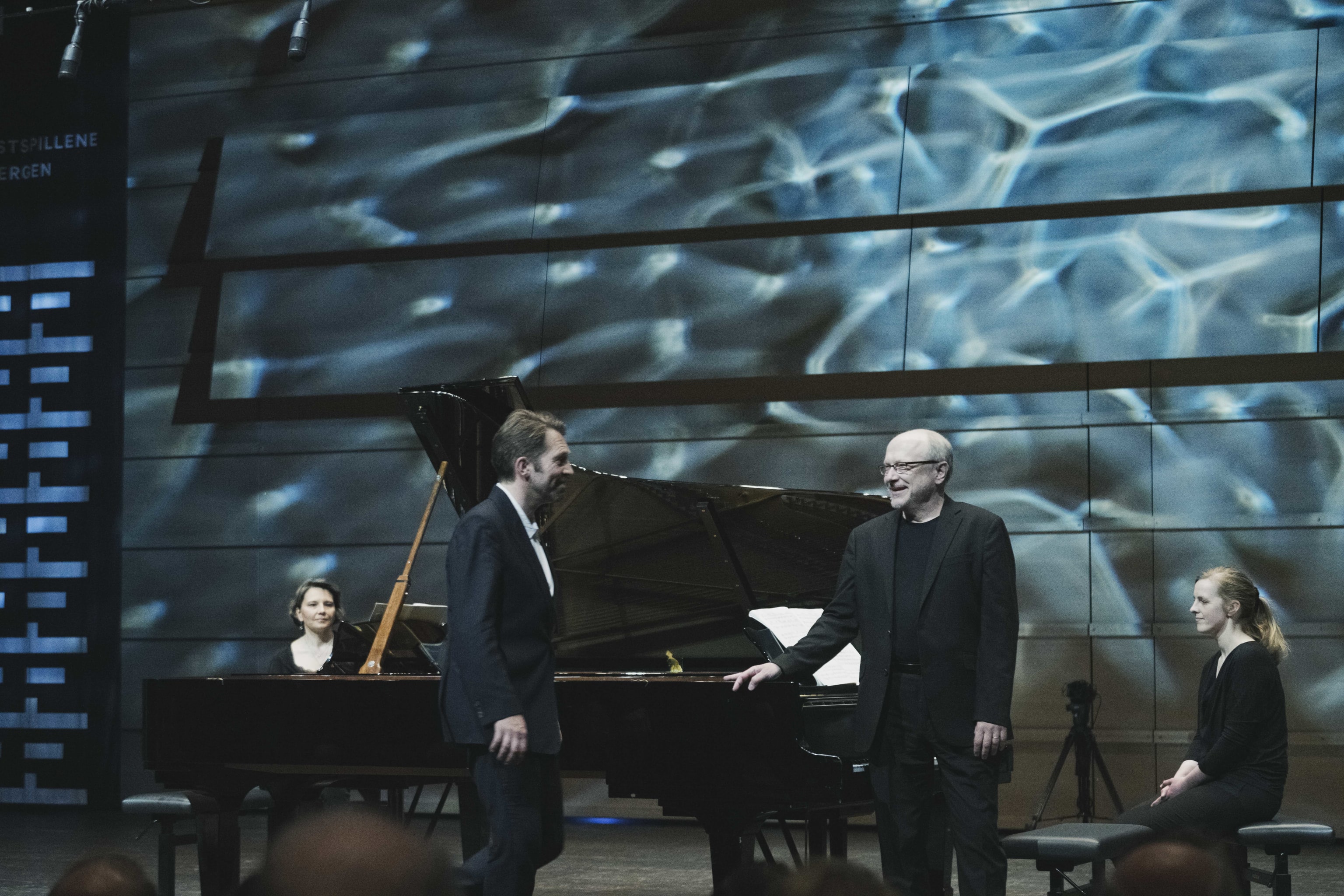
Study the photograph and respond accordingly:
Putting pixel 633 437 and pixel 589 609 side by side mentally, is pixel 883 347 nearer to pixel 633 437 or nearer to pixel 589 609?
pixel 633 437

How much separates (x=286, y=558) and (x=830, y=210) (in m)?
3.37

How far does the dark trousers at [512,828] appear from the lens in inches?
123

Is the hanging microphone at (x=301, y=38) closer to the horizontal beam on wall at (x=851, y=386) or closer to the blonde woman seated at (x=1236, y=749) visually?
the horizontal beam on wall at (x=851, y=386)

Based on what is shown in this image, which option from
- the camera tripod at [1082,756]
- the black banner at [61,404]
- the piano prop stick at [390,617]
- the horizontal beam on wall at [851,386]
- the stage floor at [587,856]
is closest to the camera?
the piano prop stick at [390,617]

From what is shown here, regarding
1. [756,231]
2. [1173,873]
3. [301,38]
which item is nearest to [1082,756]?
[756,231]

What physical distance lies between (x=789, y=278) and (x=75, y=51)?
11.7ft

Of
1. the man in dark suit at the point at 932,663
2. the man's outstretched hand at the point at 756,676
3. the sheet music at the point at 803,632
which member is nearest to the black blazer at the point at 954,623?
the man in dark suit at the point at 932,663

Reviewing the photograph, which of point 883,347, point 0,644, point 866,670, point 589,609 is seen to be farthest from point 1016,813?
point 0,644

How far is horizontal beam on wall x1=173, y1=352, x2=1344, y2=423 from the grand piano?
1657 millimetres

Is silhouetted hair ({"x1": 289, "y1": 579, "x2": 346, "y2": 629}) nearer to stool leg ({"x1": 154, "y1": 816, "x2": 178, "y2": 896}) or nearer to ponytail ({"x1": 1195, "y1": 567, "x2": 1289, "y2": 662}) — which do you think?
stool leg ({"x1": 154, "y1": 816, "x2": 178, "y2": 896})

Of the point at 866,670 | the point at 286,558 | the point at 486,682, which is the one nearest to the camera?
the point at 486,682

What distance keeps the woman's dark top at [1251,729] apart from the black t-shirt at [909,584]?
1083mm

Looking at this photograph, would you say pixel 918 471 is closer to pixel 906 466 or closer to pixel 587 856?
pixel 906 466

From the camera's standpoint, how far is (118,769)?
26.1 feet
